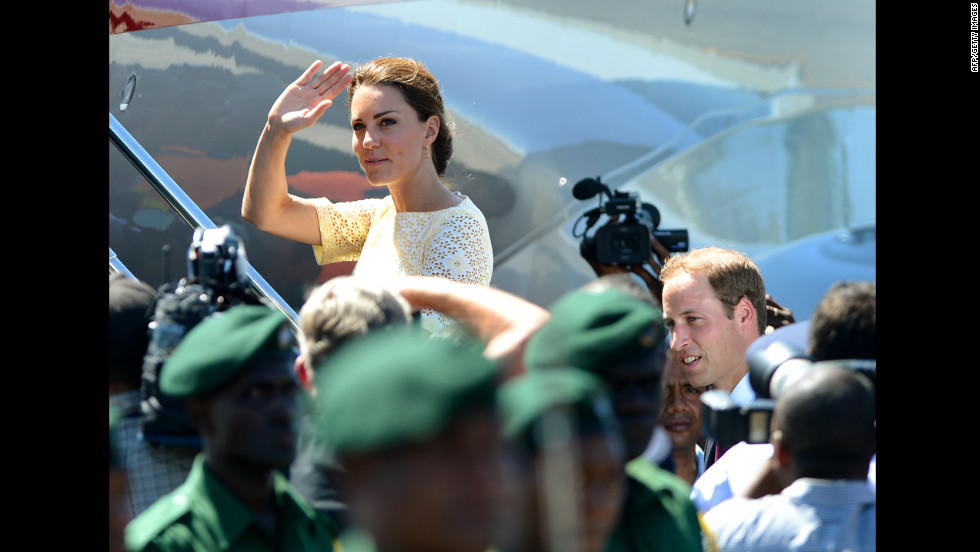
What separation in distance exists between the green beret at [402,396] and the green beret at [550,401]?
6 centimetres

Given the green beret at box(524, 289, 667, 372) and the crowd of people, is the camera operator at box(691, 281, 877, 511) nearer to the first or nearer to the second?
the crowd of people

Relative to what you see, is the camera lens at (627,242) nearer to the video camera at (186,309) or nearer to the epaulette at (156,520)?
the video camera at (186,309)

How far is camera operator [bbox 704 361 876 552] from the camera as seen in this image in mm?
Answer: 1334

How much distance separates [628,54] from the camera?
346cm

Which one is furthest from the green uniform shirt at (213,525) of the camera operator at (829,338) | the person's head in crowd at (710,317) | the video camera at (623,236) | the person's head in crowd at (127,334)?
the video camera at (623,236)

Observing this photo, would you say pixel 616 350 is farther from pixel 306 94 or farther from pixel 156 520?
pixel 306 94

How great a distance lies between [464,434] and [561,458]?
0.15 meters

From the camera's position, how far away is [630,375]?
4.07ft

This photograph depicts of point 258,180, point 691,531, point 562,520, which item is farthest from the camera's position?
point 258,180

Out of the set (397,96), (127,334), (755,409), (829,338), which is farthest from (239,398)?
(397,96)

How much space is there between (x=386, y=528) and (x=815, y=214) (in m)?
2.88
